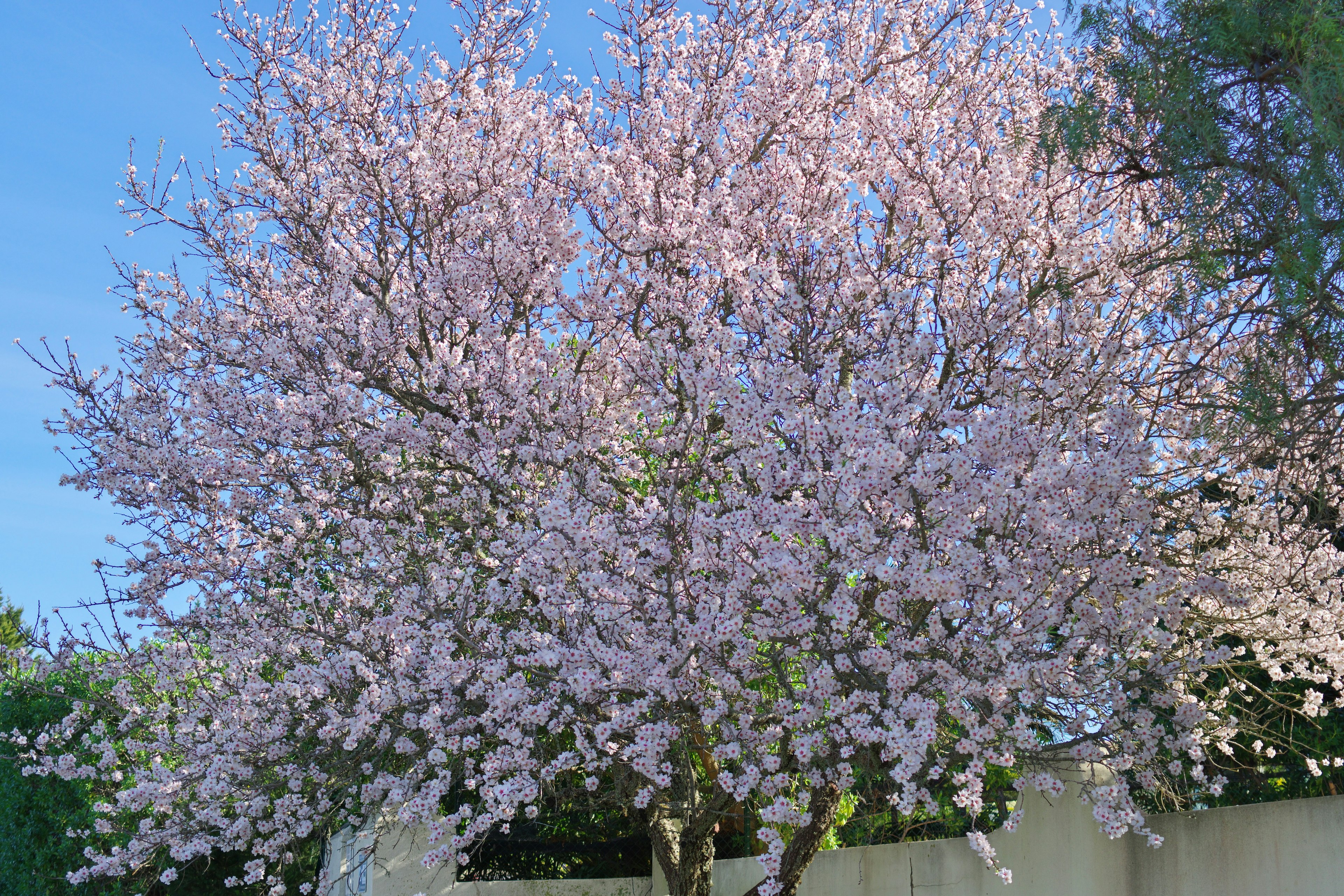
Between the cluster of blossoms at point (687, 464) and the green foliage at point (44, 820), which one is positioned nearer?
the cluster of blossoms at point (687, 464)

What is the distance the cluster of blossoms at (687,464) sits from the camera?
18.1 feet

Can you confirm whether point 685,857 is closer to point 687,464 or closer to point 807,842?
point 807,842

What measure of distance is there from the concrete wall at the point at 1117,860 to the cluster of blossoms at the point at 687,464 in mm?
560

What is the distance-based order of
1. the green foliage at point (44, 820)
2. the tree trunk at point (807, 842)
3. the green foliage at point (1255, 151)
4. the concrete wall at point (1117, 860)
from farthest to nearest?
→ the green foliage at point (44, 820)
the tree trunk at point (807, 842)
the concrete wall at point (1117, 860)
the green foliage at point (1255, 151)

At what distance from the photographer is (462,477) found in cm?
809

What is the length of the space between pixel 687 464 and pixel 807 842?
2.79 m

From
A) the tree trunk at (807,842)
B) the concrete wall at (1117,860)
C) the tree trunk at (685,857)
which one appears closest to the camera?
the concrete wall at (1117,860)

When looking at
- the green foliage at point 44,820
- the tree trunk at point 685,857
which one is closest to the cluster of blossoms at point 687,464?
the tree trunk at point 685,857

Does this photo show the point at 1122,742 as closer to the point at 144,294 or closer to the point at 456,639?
the point at 456,639

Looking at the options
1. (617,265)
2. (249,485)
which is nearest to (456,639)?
(249,485)

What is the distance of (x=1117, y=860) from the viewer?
6824mm

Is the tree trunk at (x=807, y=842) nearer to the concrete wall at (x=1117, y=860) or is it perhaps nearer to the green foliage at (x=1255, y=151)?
the concrete wall at (x=1117, y=860)

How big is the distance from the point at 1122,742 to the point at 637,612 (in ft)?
9.03

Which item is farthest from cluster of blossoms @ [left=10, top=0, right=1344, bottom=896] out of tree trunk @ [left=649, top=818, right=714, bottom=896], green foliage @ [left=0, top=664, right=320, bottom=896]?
green foliage @ [left=0, top=664, right=320, bottom=896]
